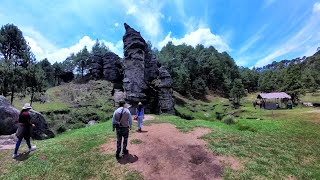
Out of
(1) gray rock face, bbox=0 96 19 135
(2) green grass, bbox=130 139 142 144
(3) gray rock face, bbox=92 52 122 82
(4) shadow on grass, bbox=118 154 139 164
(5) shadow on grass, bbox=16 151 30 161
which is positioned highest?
(3) gray rock face, bbox=92 52 122 82

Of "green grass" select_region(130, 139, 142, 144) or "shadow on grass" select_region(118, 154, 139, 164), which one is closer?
"shadow on grass" select_region(118, 154, 139, 164)

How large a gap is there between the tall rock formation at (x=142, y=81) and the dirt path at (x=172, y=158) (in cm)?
2755

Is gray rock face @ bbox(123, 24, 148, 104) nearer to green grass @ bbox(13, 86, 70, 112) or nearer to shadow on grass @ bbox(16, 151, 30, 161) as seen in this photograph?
green grass @ bbox(13, 86, 70, 112)

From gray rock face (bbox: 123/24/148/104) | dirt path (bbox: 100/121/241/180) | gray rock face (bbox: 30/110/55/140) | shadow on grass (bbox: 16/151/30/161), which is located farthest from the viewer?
gray rock face (bbox: 123/24/148/104)

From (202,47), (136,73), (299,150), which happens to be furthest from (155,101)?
(202,47)

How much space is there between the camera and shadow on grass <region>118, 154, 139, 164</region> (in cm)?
1492

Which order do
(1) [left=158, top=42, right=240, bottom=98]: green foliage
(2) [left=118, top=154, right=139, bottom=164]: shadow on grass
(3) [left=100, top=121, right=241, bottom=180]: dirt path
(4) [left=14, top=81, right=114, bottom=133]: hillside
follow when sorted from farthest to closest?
(1) [left=158, top=42, right=240, bottom=98]: green foliage → (4) [left=14, top=81, right=114, bottom=133]: hillside → (2) [left=118, top=154, right=139, bottom=164]: shadow on grass → (3) [left=100, top=121, right=241, bottom=180]: dirt path

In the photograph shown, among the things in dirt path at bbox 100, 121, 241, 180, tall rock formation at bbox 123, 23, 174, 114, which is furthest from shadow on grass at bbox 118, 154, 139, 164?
tall rock formation at bbox 123, 23, 174, 114

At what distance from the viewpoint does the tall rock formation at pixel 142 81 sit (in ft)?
156

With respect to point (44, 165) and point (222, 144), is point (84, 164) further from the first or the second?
point (222, 144)

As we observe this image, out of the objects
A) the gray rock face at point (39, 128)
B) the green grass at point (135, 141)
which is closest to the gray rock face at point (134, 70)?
the gray rock face at point (39, 128)

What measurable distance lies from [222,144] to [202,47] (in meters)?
143

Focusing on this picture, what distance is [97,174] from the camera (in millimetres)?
13695

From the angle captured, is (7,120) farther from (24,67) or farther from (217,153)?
(24,67)
